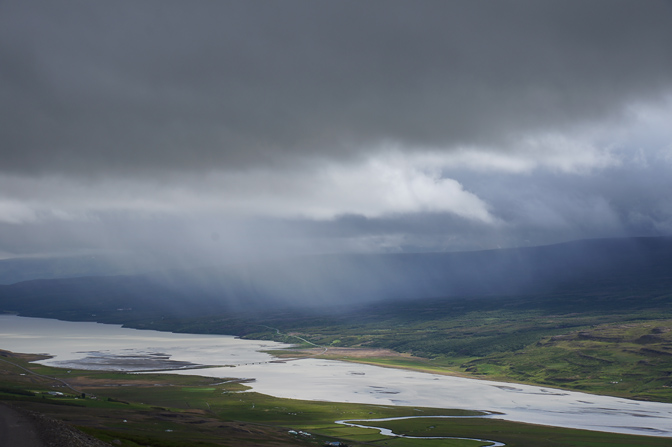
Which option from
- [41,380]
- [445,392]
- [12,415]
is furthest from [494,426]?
[41,380]

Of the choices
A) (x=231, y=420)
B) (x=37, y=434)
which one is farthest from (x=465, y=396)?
(x=37, y=434)

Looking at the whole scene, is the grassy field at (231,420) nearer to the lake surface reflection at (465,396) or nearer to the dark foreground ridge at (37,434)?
the dark foreground ridge at (37,434)

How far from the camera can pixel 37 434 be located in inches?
2350

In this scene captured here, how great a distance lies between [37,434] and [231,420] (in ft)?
176

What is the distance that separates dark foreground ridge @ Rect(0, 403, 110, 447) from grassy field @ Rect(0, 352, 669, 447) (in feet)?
23.6

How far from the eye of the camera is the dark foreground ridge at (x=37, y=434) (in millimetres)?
55875

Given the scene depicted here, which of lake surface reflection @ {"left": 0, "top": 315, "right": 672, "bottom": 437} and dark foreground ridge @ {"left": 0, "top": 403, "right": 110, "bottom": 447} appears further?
lake surface reflection @ {"left": 0, "top": 315, "right": 672, "bottom": 437}

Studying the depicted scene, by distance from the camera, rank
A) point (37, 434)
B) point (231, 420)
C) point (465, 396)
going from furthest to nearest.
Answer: point (465, 396)
point (231, 420)
point (37, 434)

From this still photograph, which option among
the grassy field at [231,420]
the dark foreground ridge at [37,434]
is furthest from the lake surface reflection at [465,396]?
the dark foreground ridge at [37,434]

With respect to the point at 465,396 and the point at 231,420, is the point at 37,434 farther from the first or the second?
the point at 465,396

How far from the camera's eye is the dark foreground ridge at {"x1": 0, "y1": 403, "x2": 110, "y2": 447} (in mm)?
55875

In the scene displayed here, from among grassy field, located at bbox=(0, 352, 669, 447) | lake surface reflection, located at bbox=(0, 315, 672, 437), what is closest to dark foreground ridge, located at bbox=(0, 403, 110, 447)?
grassy field, located at bbox=(0, 352, 669, 447)

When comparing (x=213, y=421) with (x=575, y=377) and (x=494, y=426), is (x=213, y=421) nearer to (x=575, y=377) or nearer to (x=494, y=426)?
(x=494, y=426)

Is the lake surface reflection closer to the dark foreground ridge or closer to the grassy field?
the grassy field
